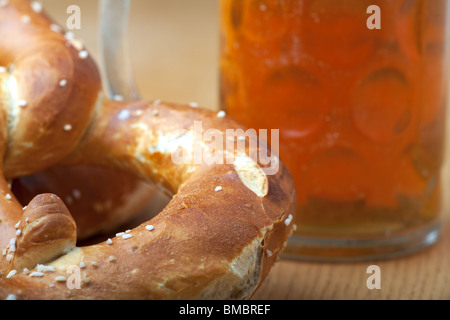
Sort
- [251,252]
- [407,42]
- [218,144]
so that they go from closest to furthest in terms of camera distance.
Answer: [251,252] → [218,144] → [407,42]

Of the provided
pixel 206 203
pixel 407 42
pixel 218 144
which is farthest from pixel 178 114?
pixel 407 42

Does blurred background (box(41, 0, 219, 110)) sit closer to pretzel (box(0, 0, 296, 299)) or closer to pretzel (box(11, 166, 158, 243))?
pretzel (box(11, 166, 158, 243))

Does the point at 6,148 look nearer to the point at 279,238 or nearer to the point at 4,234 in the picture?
the point at 4,234

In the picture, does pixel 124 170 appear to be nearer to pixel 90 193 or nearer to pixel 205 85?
pixel 90 193

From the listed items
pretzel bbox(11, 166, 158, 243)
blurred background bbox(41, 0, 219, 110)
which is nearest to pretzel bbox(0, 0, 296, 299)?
pretzel bbox(11, 166, 158, 243)

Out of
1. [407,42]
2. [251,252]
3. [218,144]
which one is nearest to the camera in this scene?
[251,252]
